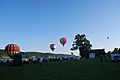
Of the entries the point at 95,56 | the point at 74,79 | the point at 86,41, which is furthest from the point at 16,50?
the point at 86,41

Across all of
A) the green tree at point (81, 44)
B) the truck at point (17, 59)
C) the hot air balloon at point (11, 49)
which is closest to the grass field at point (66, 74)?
the truck at point (17, 59)

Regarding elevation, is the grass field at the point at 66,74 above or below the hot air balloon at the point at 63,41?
below

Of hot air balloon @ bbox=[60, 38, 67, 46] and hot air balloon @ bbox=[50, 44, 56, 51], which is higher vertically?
hot air balloon @ bbox=[60, 38, 67, 46]

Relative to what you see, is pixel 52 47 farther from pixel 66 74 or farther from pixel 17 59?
pixel 66 74

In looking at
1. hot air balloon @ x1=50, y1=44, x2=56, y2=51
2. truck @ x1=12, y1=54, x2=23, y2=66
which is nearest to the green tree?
hot air balloon @ x1=50, y1=44, x2=56, y2=51

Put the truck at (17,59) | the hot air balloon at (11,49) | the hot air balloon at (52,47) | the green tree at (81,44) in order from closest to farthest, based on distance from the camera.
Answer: the truck at (17,59)
the hot air balloon at (11,49)
the hot air balloon at (52,47)
the green tree at (81,44)

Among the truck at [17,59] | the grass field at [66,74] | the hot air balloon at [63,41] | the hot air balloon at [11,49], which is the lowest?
the grass field at [66,74]

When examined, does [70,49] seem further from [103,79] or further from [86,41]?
[103,79]

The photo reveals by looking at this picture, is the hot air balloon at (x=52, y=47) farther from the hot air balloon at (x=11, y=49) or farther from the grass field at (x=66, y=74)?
the grass field at (x=66, y=74)

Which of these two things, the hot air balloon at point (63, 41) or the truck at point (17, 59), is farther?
the hot air balloon at point (63, 41)

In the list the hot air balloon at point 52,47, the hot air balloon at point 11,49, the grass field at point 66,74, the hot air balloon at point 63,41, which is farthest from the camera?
the hot air balloon at point 52,47

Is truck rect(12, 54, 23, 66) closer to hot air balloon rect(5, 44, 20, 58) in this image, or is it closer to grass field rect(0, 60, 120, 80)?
hot air balloon rect(5, 44, 20, 58)

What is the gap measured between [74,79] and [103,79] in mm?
2201

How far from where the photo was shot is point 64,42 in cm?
8369
